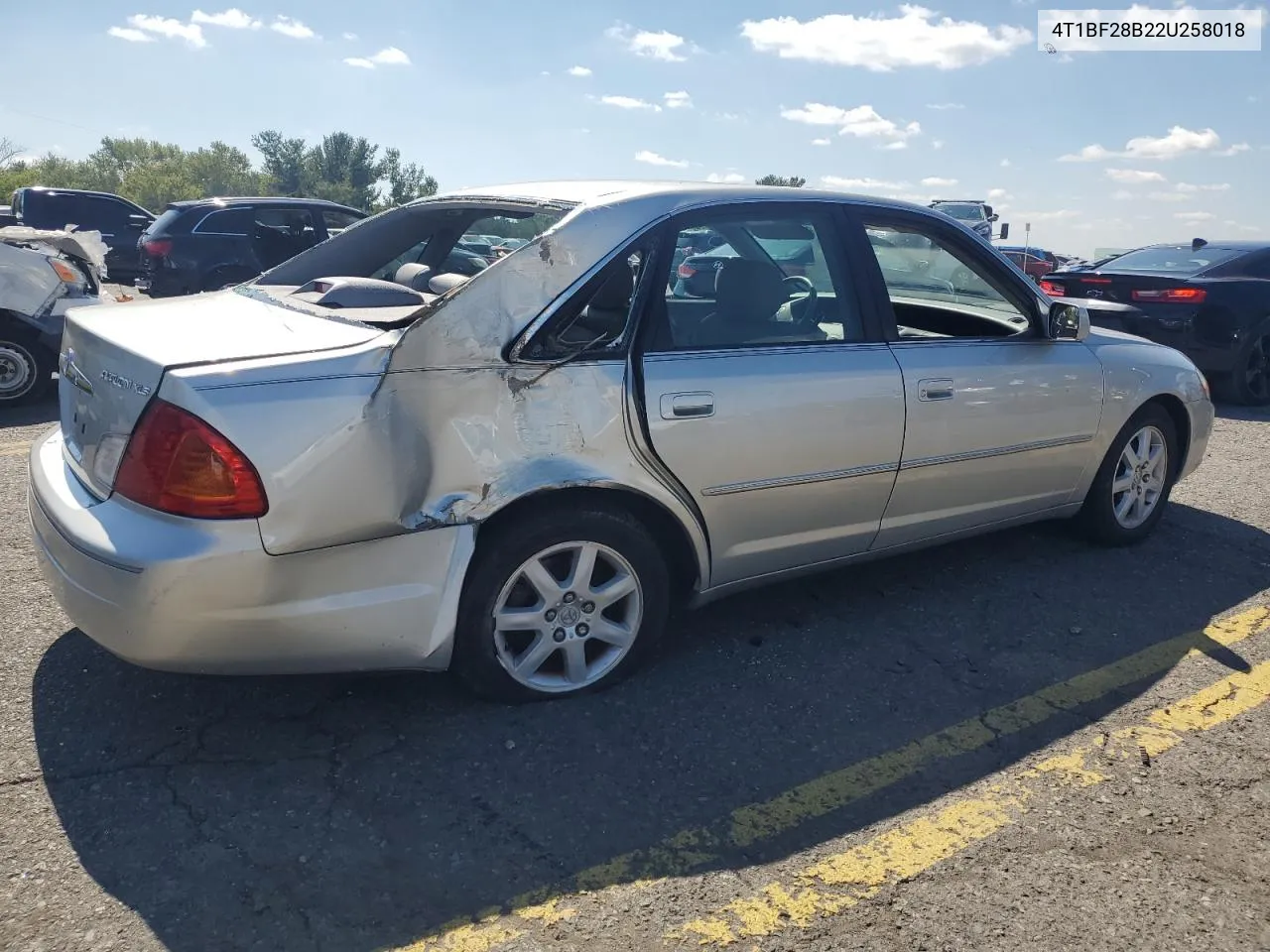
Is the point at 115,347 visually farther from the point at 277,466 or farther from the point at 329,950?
the point at 329,950

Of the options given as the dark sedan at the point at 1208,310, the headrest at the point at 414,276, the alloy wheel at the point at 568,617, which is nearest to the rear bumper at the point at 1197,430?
the alloy wheel at the point at 568,617

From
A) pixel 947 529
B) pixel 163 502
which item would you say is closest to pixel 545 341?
pixel 163 502

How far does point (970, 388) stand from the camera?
377cm

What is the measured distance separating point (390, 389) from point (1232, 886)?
2385 mm

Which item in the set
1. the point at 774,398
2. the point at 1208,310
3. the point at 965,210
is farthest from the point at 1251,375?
the point at 965,210

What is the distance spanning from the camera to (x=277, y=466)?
2.45 m

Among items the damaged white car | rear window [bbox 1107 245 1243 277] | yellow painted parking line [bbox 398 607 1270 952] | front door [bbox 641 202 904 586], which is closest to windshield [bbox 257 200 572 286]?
front door [bbox 641 202 904 586]

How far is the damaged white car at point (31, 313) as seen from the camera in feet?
22.9

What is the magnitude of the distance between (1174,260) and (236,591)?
375 inches

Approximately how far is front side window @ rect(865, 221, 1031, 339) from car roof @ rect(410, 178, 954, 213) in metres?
0.20

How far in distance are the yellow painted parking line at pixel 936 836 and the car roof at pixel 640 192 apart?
198 cm

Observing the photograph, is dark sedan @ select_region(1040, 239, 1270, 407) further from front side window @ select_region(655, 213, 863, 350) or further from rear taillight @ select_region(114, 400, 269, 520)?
rear taillight @ select_region(114, 400, 269, 520)

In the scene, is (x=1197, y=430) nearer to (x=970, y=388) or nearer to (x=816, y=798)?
(x=970, y=388)

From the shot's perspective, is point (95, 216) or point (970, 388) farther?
point (95, 216)
